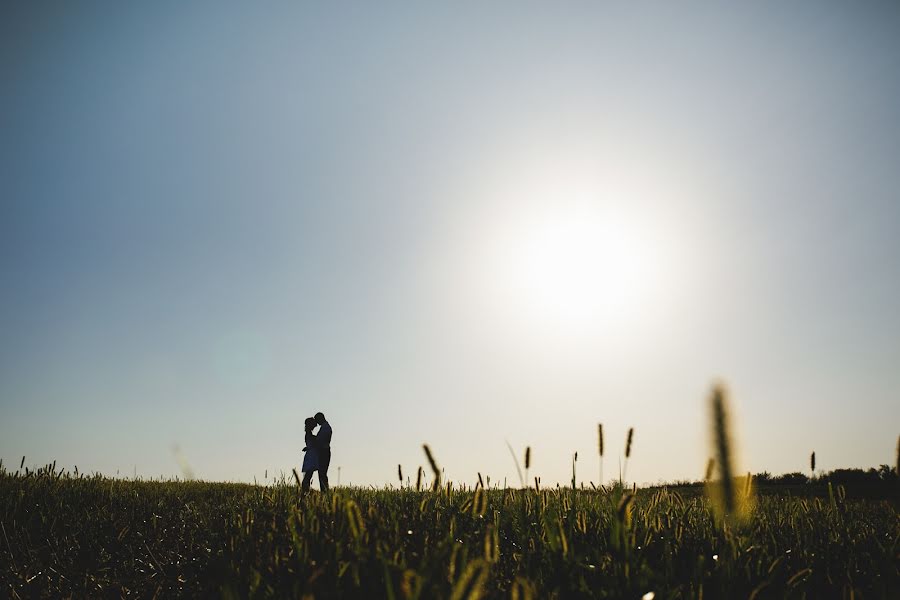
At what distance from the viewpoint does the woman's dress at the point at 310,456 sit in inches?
473

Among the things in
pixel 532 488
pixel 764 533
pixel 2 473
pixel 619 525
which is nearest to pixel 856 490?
pixel 764 533

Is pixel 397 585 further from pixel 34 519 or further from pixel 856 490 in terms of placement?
pixel 856 490

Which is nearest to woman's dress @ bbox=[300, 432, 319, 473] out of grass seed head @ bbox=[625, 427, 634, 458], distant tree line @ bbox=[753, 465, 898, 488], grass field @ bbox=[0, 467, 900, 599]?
grass field @ bbox=[0, 467, 900, 599]

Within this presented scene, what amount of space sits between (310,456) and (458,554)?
10.8 m

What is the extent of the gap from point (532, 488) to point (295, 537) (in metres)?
1.98

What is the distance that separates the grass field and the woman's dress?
7.10 meters

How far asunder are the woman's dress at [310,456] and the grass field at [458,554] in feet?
23.3

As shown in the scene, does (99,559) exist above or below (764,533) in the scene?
below

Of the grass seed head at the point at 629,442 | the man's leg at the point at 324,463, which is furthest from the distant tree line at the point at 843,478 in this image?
the grass seed head at the point at 629,442

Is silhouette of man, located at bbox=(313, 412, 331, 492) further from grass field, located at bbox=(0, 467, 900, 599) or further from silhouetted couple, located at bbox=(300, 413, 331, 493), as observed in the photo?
grass field, located at bbox=(0, 467, 900, 599)

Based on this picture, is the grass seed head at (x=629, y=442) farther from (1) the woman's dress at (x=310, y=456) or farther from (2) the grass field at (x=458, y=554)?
(1) the woman's dress at (x=310, y=456)

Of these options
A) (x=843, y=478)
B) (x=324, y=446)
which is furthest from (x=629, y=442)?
(x=843, y=478)

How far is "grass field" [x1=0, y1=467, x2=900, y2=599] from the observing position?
1919 millimetres

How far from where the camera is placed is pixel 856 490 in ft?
44.3
